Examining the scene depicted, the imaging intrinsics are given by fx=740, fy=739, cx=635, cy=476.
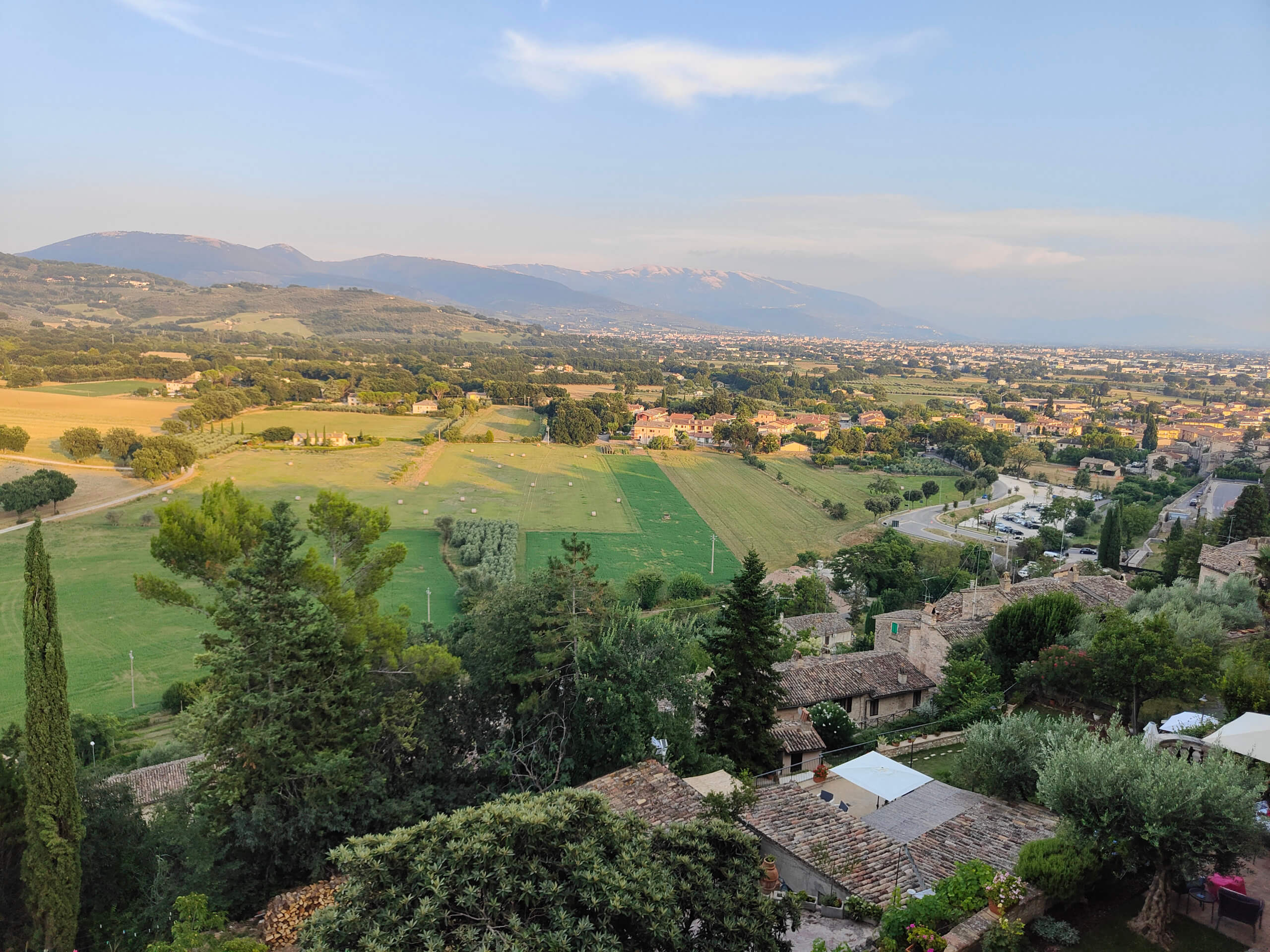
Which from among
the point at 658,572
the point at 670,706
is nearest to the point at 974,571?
the point at 658,572

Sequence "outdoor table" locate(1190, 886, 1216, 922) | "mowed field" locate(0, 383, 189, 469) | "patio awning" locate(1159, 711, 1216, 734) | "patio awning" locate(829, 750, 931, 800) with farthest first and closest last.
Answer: "mowed field" locate(0, 383, 189, 469), "patio awning" locate(1159, 711, 1216, 734), "patio awning" locate(829, 750, 931, 800), "outdoor table" locate(1190, 886, 1216, 922)

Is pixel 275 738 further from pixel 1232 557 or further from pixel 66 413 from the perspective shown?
pixel 66 413

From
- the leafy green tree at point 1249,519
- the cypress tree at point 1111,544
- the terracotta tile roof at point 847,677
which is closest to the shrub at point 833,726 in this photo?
the terracotta tile roof at point 847,677

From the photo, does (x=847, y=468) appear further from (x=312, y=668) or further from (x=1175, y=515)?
(x=312, y=668)

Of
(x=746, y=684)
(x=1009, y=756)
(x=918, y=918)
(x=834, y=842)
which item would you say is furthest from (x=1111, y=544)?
(x=918, y=918)

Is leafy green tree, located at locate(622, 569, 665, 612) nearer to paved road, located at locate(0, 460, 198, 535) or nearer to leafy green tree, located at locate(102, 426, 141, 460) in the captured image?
A: paved road, located at locate(0, 460, 198, 535)

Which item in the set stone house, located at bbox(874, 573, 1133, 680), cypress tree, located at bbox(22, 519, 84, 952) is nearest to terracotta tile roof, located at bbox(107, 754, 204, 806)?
cypress tree, located at bbox(22, 519, 84, 952)
